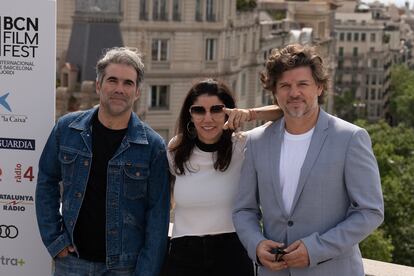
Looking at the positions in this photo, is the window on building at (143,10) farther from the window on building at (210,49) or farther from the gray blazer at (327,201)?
the gray blazer at (327,201)

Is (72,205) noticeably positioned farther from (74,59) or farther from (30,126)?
(74,59)

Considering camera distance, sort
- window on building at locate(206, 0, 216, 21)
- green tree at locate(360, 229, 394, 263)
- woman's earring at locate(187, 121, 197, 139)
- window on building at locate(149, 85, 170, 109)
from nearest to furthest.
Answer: woman's earring at locate(187, 121, 197, 139) → green tree at locate(360, 229, 394, 263) → window on building at locate(149, 85, 170, 109) → window on building at locate(206, 0, 216, 21)

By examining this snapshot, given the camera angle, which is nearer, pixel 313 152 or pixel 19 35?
pixel 313 152

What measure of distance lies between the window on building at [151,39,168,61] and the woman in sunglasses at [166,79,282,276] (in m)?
39.7

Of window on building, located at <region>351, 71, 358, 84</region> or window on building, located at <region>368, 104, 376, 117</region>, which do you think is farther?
window on building, located at <region>368, 104, 376, 117</region>

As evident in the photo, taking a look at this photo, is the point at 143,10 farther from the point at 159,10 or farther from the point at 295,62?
the point at 295,62

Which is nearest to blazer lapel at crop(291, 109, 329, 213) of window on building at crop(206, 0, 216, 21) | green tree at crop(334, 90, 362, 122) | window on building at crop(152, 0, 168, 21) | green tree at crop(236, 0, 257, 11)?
window on building at crop(152, 0, 168, 21)

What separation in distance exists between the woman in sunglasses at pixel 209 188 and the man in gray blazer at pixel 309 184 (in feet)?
0.84

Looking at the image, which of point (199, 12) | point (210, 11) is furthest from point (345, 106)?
point (199, 12)

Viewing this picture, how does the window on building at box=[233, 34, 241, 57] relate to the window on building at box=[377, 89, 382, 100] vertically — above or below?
above

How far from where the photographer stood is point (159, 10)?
45000mm

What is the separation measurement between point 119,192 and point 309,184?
111cm

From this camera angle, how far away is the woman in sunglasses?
18.1 feet

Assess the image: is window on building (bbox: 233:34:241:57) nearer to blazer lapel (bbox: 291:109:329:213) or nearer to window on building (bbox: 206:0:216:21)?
window on building (bbox: 206:0:216:21)
